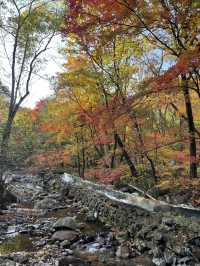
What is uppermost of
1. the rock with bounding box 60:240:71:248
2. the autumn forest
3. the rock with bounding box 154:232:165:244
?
the autumn forest

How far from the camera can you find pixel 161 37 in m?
9.79

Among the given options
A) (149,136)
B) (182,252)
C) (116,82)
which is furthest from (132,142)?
(182,252)

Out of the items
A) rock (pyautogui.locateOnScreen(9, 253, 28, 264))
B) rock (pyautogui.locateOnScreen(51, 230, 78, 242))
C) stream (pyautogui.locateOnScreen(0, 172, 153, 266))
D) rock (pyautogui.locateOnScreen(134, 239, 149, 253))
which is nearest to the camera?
rock (pyautogui.locateOnScreen(9, 253, 28, 264))

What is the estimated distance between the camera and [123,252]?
25.6 ft

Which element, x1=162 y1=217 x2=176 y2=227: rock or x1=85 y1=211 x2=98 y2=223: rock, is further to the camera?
x1=85 y1=211 x2=98 y2=223: rock

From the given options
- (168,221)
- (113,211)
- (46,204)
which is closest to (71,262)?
(168,221)

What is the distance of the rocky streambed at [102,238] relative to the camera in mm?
7035

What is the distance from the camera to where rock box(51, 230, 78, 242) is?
8.88 metres

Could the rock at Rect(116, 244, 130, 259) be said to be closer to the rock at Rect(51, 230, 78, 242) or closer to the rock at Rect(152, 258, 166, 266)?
the rock at Rect(152, 258, 166, 266)

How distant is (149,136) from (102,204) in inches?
154

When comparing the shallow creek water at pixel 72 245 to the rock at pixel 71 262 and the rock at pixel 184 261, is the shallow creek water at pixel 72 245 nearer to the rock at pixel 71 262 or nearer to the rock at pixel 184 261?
the rock at pixel 71 262

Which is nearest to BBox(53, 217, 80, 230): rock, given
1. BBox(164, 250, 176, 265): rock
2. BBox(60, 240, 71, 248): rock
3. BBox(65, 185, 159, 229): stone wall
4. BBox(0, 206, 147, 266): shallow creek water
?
BBox(0, 206, 147, 266): shallow creek water

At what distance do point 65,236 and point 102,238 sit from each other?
108 cm

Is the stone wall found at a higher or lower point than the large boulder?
higher
